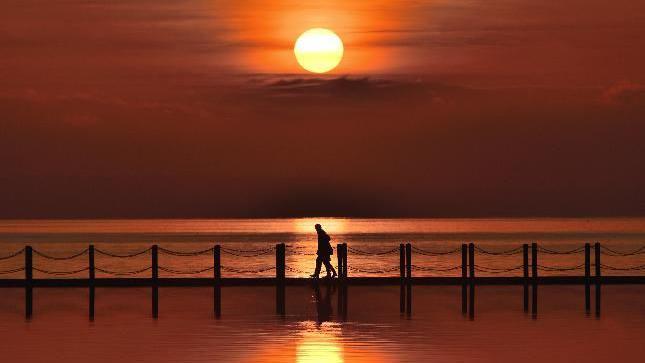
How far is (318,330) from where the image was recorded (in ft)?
95.7

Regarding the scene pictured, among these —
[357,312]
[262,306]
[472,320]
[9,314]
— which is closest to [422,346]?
[472,320]

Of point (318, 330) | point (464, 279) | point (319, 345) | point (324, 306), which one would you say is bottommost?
point (324, 306)

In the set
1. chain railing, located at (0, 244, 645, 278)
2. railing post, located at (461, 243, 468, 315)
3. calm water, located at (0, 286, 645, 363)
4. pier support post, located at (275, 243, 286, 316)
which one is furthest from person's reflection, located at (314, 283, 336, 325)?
railing post, located at (461, 243, 468, 315)

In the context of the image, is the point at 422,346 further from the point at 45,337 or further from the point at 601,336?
the point at 45,337

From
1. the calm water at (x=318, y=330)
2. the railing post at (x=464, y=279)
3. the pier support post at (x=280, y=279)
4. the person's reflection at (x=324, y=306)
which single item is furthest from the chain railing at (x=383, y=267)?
the person's reflection at (x=324, y=306)

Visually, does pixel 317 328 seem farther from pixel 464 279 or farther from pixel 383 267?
pixel 383 267

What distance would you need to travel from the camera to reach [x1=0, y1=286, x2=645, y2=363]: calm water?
80.2 feet

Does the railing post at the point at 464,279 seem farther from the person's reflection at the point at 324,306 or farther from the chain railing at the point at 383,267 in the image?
the person's reflection at the point at 324,306

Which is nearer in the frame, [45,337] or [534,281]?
[45,337]

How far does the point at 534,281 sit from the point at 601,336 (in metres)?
7.57

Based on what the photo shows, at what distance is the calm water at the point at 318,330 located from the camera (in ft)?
80.2

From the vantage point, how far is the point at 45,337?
2802 cm

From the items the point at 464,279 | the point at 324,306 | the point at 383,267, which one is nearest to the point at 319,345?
the point at 324,306

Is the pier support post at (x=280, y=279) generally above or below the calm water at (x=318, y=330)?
above
